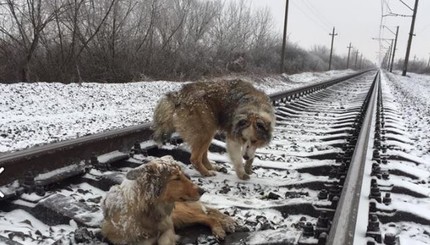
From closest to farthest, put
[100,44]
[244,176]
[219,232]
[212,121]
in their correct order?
[219,232]
[244,176]
[212,121]
[100,44]

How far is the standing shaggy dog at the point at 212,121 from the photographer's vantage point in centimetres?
517

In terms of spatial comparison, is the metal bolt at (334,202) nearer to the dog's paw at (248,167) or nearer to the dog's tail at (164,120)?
the dog's paw at (248,167)

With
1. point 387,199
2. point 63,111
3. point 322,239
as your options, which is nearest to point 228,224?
point 322,239

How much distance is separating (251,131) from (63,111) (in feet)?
21.0

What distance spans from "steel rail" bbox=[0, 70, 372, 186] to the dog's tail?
452 mm

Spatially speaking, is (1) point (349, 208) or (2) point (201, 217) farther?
(2) point (201, 217)

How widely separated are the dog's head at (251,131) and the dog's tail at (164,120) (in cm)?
79

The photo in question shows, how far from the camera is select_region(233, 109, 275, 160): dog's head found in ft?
16.9

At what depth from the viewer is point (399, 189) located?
4.23 m

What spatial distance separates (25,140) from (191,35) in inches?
1006

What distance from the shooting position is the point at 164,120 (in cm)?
544

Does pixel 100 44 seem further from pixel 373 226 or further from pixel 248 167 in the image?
pixel 373 226

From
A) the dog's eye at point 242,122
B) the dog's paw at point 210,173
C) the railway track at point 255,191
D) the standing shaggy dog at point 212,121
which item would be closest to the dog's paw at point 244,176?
the standing shaggy dog at point 212,121

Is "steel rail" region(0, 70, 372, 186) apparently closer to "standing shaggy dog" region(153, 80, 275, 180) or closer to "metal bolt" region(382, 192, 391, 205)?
"standing shaggy dog" region(153, 80, 275, 180)
